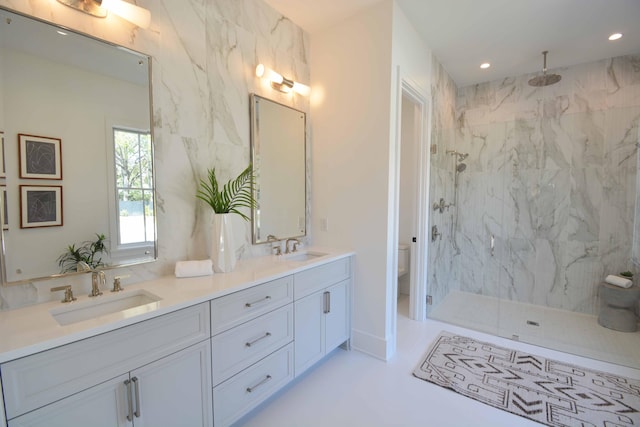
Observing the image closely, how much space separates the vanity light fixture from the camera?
140cm

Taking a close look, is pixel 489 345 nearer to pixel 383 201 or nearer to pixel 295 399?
pixel 383 201

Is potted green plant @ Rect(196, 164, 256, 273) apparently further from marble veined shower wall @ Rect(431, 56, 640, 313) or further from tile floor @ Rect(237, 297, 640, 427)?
marble veined shower wall @ Rect(431, 56, 640, 313)

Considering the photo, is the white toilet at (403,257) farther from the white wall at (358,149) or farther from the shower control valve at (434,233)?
the white wall at (358,149)

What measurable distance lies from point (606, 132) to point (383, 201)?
2.85m

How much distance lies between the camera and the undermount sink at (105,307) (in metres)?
1.26

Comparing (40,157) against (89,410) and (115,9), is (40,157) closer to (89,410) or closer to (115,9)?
(115,9)

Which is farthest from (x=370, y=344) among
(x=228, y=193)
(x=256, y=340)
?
(x=228, y=193)

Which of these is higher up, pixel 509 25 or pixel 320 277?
pixel 509 25

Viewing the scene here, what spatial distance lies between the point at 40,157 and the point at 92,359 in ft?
3.11

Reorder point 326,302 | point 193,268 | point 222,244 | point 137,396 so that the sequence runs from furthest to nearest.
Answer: point 326,302 < point 222,244 < point 193,268 < point 137,396

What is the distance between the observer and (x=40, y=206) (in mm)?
1317

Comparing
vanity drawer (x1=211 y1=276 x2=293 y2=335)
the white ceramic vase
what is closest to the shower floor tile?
vanity drawer (x1=211 y1=276 x2=293 y2=335)

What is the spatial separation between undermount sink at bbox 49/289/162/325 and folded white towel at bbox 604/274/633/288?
4.17 meters

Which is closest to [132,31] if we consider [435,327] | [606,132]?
[435,327]
